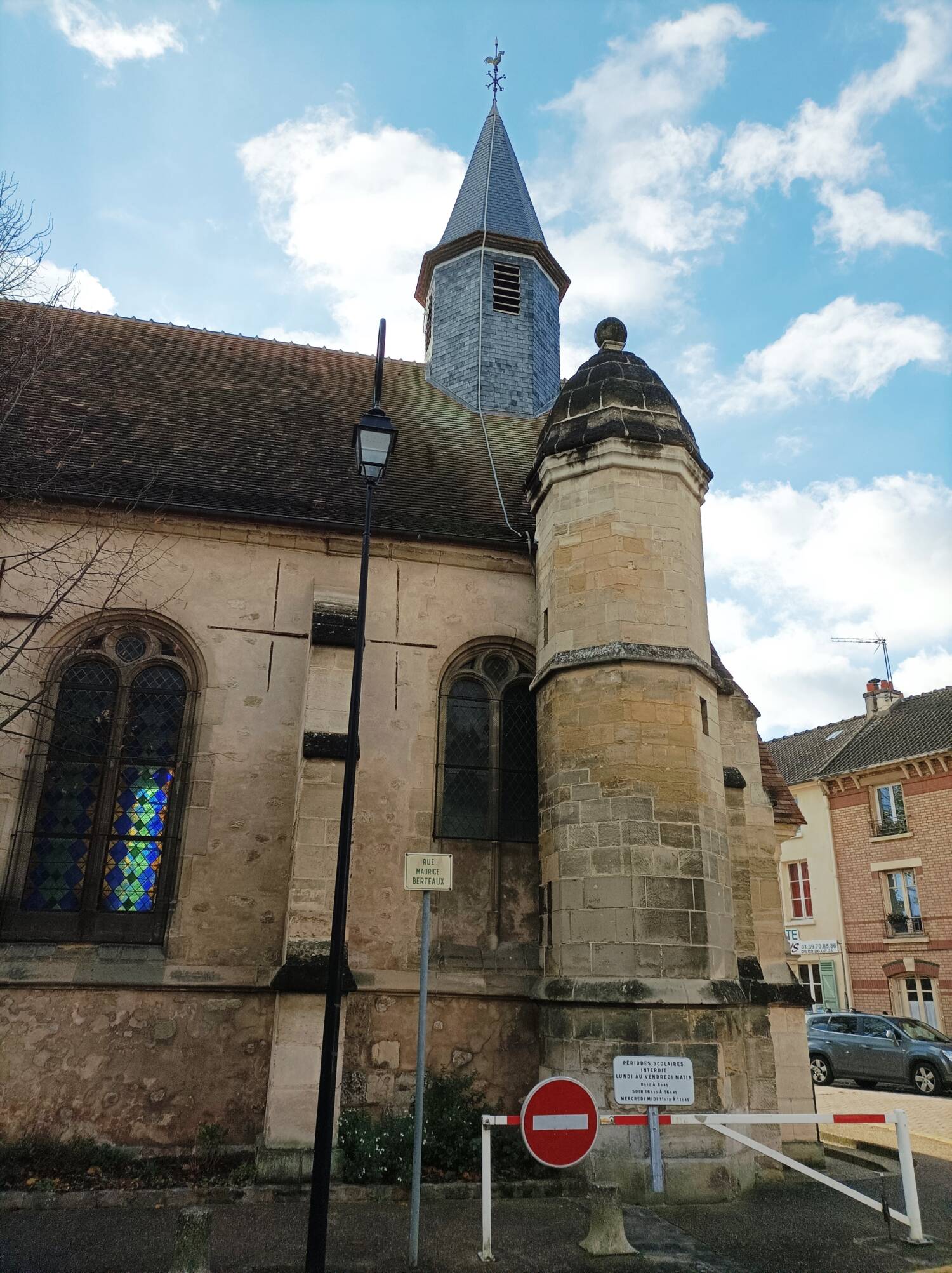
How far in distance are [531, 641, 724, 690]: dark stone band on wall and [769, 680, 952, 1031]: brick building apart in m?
18.1

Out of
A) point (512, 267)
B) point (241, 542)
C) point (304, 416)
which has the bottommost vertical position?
point (241, 542)

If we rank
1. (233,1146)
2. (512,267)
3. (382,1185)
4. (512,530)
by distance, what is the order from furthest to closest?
(512,267), (512,530), (233,1146), (382,1185)

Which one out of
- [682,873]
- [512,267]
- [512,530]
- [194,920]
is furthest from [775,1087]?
[512,267]

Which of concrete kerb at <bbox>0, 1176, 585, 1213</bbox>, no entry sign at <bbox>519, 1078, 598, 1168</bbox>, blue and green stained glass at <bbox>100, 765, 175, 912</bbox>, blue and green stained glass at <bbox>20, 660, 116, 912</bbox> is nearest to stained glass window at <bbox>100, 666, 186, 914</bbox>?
blue and green stained glass at <bbox>100, 765, 175, 912</bbox>

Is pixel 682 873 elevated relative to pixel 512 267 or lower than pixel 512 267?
lower

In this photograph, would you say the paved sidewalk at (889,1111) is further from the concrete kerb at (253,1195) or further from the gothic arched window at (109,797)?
the gothic arched window at (109,797)

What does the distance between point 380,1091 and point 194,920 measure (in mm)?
2346

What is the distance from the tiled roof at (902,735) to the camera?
80.6 feet

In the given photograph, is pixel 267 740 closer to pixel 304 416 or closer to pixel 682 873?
pixel 682 873

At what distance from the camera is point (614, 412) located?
9.59m

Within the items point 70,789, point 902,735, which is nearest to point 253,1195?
point 70,789

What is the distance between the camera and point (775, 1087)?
857 cm

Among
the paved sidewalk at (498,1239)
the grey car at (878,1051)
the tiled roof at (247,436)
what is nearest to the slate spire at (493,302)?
the tiled roof at (247,436)

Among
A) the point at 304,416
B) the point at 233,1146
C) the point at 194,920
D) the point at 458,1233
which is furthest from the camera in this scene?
the point at 304,416
